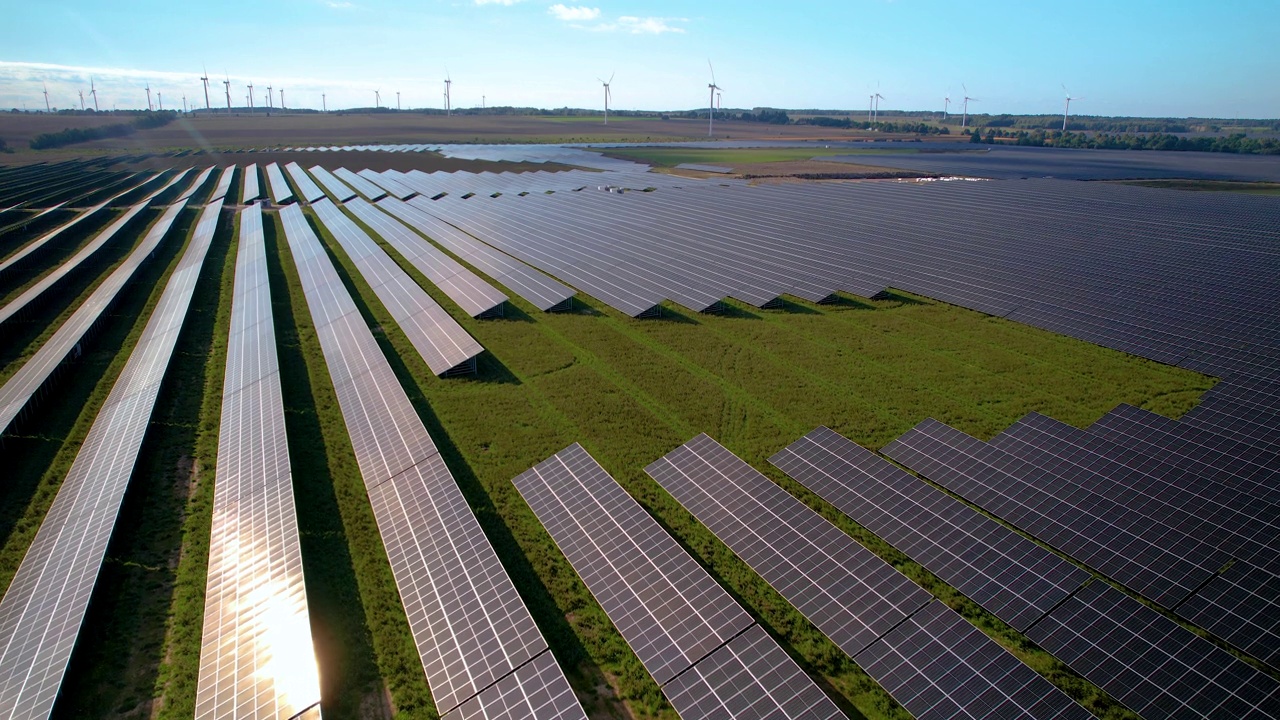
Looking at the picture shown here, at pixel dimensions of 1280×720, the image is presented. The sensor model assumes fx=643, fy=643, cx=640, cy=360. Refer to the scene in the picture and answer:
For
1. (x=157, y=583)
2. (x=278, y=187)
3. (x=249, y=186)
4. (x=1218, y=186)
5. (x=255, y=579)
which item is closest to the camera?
(x=255, y=579)

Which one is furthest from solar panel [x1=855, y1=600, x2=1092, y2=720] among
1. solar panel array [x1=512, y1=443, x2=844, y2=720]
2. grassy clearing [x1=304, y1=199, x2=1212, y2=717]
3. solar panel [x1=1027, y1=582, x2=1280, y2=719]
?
solar panel array [x1=512, y1=443, x2=844, y2=720]

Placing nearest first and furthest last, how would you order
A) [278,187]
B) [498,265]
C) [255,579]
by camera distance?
[255,579] → [498,265] → [278,187]

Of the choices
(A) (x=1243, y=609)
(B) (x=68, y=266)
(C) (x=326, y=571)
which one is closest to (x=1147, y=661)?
(A) (x=1243, y=609)

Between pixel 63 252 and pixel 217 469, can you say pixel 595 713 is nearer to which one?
pixel 217 469

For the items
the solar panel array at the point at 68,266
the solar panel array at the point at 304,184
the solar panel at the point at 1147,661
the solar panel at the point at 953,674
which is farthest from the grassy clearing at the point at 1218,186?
the solar panel array at the point at 68,266

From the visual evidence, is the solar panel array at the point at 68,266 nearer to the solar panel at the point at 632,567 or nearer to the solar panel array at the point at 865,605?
the solar panel at the point at 632,567

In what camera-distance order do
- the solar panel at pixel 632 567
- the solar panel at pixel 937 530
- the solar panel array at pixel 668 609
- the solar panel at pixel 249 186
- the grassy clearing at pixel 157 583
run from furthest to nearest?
the solar panel at pixel 249 186
the solar panel at pixel 937 530
the solar panel at pixel 632 567
the grassy clearing at pixel 157 583
the solar panel array at pixel 668 609

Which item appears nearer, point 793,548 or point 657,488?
point 793,548

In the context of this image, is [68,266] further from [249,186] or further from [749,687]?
[749,687]
